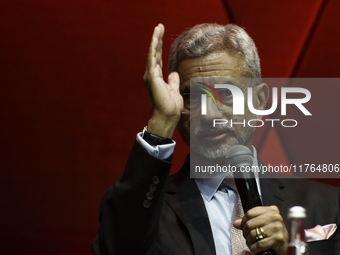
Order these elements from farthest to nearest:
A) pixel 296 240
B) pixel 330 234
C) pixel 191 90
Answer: pixel 191 90, pixel 330 234, pixel 296 240

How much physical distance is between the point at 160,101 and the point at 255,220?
0.31m

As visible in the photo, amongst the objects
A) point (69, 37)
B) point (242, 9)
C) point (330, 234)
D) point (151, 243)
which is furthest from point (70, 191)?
point (242, 9)

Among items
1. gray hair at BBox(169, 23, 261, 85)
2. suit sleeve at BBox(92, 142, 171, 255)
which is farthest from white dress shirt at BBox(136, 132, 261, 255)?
gray hair at BBox(169, 23, 261, 85)

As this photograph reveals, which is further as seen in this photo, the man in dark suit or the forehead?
the forehead

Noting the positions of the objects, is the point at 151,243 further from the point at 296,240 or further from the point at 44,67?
the point at 44,67

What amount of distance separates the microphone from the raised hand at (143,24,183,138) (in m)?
0.15

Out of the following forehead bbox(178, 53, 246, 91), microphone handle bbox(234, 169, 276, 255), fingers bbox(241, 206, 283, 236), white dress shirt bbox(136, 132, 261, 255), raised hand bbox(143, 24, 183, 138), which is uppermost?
forehead bbox(178, 53, 246, 91)

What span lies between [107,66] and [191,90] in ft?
1.61

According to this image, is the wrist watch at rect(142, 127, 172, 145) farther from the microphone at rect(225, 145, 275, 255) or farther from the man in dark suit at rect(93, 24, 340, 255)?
the microphone at rect(225, 145, 275, 255)

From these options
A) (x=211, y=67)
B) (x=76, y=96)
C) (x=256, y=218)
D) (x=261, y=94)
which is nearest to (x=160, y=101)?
(x=256, y=218)

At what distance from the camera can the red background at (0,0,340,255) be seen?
1489 millimetres

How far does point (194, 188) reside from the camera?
3.85 ft

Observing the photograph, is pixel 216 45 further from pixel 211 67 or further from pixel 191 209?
pixel 191 209

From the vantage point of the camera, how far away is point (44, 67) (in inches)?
60.5
